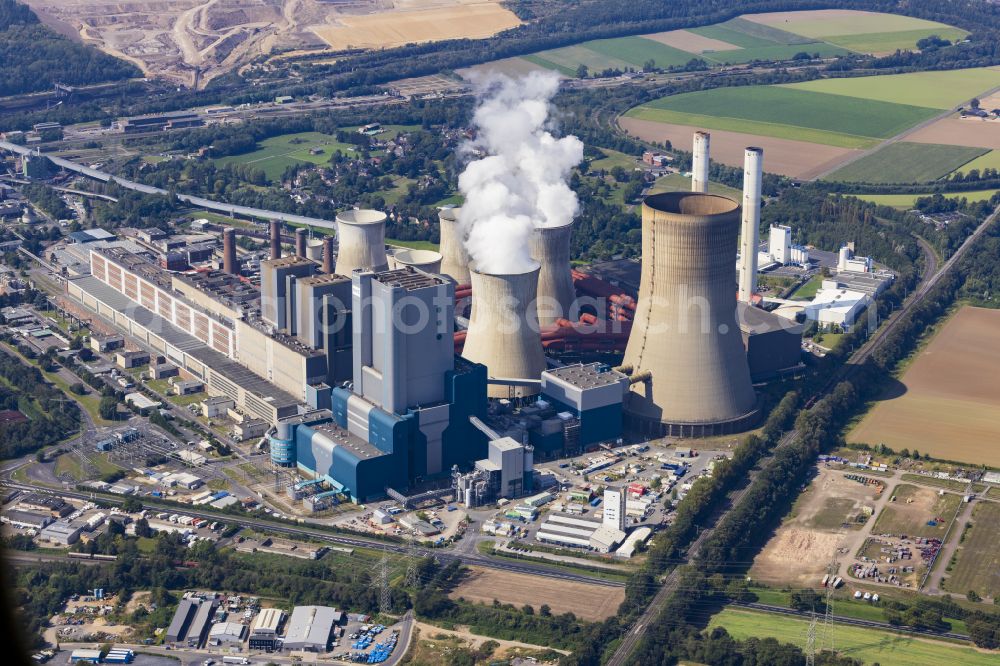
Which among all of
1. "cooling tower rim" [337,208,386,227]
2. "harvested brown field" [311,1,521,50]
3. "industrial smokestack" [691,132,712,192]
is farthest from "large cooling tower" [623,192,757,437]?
"harvested brown field" [311,1,521,50]

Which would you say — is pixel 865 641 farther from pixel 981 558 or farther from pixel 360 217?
pixel 360 217

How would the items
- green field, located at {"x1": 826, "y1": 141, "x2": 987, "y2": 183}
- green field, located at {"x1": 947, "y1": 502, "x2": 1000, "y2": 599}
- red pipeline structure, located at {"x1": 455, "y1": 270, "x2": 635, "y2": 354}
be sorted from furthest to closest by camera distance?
1. green field, located at {"x1": 826, "y1": 141, "x2": 987, "y2": 183}
2. red pipeline structure, located at {"x1": 455, "y1": 270, "x2": 635, "y2": 354}
3. green field, located at {"x1": 947, "y1": 502, "x2": 1000, "y2": 599}

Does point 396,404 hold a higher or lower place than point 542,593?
higher

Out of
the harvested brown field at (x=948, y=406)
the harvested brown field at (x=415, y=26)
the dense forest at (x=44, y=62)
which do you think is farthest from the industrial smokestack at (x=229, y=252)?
the harvested brown field at (x=415, y=26)

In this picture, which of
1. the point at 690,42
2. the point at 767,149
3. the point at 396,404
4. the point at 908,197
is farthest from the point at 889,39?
the point at 396,404

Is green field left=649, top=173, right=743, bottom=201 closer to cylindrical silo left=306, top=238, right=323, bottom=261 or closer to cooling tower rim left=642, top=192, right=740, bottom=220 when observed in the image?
cylindrical silo left=306, top=238, right=323, bottom=261

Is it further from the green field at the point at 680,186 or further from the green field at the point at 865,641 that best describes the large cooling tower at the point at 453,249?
the green field at the point at 680,186
